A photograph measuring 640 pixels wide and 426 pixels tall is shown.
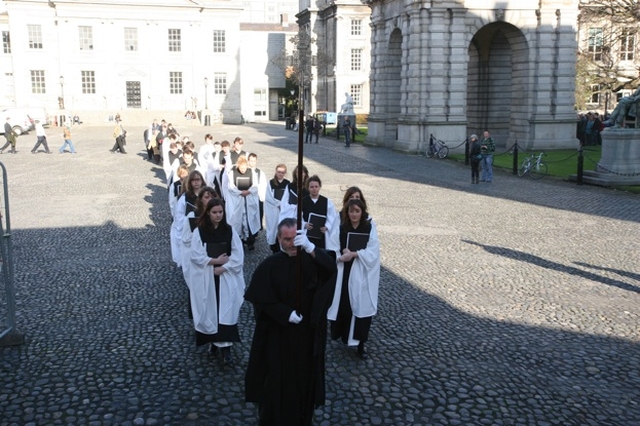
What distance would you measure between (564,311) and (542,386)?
2640mm

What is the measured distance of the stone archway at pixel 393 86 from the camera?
38312 millimetres

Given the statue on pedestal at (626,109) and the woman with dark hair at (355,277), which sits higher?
the statue on pedestal at (626,109)

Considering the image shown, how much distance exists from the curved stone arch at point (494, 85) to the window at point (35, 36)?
165 feet

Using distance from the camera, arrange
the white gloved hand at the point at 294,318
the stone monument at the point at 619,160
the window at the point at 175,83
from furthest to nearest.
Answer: the window at the point at 175,83 < the stone monument at the point at 619,160 < the white gloved hand at the point at 294,318

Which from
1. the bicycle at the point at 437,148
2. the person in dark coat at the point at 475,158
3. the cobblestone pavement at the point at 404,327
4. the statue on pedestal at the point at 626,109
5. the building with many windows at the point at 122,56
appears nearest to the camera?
the cobblestone pavement at the point at 404,327

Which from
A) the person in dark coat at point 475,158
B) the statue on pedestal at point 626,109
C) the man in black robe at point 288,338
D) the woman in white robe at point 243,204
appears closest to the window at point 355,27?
the statue on pedestal at point 626,109

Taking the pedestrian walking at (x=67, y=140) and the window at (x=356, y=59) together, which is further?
the window at (x=356, y=59)

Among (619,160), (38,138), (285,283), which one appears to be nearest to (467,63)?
(619,160)

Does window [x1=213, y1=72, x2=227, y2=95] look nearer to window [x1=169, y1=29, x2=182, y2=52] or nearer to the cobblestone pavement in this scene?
window [x1=169, y1=29, x2=182, y2=52]

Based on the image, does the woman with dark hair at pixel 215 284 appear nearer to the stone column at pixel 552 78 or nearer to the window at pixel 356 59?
the stone column at pixel 552 78

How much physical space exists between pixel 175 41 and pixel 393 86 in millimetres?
41578

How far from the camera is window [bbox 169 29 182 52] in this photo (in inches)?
2906

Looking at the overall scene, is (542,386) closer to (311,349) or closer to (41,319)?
(311,349)

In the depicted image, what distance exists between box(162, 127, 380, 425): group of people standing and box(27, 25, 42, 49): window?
65847 millimetres
